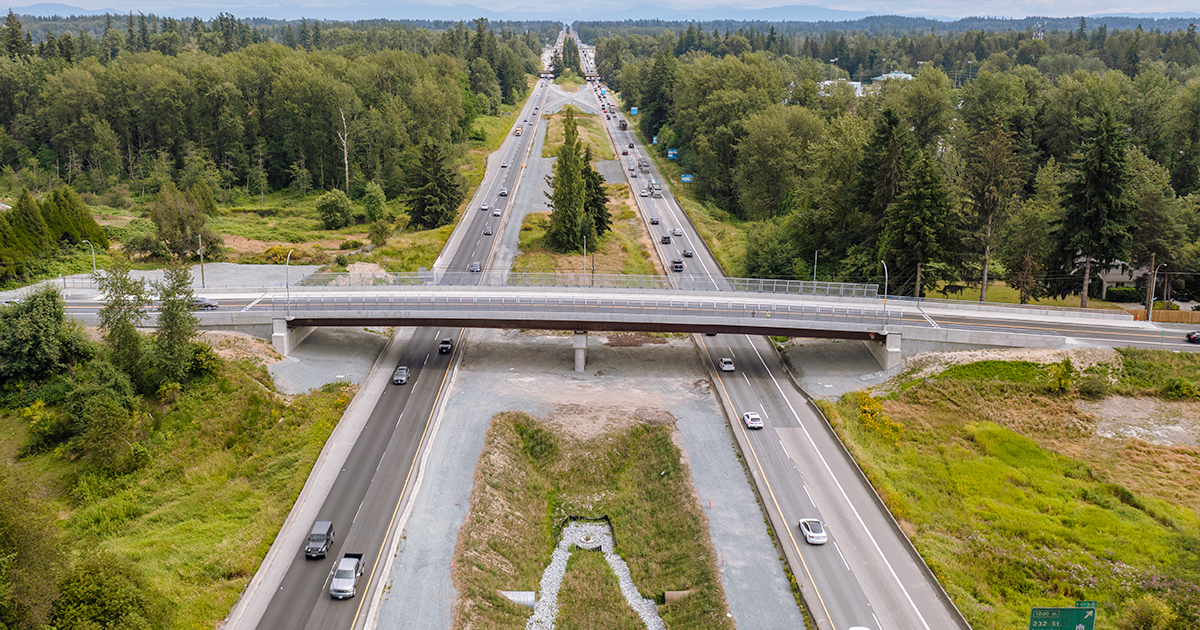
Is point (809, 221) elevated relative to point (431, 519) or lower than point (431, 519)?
elevated

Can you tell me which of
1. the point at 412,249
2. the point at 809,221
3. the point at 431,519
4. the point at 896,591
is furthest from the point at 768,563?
the point at 412,249

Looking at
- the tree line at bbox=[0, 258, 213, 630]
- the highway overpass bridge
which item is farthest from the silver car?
the tree line at bbox=[0, 258, 213, 630]

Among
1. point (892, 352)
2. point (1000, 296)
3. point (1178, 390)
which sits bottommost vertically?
point (1178, 390)

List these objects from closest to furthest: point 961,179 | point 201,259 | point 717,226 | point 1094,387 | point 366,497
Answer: point 366,497 → point 1094,387 → point 201,259 → point 961,179 → point 717,226

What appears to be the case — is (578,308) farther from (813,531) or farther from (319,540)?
(319,540)

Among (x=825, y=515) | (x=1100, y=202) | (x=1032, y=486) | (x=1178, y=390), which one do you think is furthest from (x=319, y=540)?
(x=1100, y=202)

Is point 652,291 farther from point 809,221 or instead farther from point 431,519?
point 431,519

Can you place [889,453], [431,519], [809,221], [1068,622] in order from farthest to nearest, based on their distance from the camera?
[809,221]
[889,453]
[431,519]
[1068,622]
